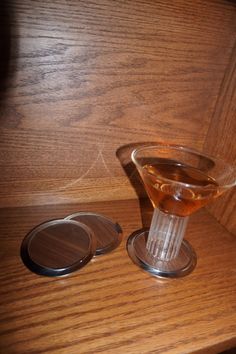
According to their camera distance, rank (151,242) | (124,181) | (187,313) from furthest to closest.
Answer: (124,181), (151,242), (187,313)

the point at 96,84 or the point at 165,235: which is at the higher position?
the point at 96,84

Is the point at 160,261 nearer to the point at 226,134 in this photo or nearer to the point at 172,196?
the point at 172,196

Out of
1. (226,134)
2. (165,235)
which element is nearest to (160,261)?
(165,235)

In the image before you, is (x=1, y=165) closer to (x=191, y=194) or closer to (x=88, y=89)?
(x=88, y=89)

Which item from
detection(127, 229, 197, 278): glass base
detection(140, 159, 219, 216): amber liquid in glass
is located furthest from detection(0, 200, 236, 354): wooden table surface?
detection(140, 159, 219, 216): amber liquid in glass

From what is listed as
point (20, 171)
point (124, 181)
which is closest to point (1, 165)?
point (20, 171)
